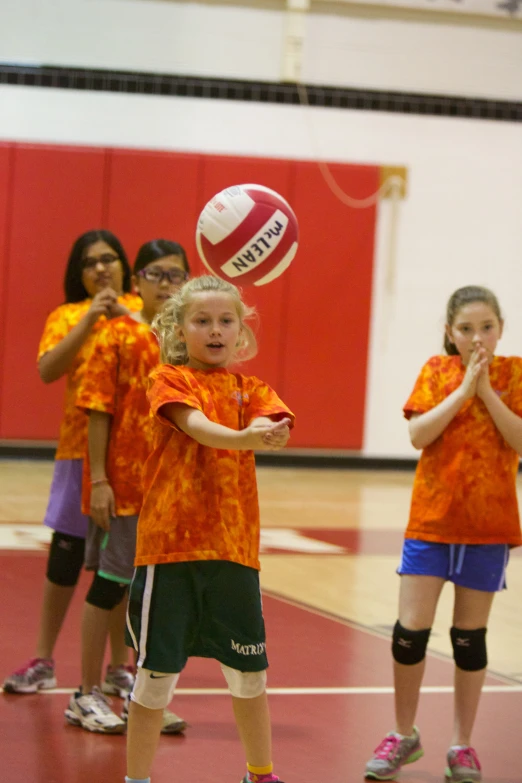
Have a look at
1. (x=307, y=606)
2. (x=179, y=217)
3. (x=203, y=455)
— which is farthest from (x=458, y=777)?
(x=179, y=217)

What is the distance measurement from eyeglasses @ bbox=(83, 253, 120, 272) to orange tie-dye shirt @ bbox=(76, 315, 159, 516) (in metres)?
0.48

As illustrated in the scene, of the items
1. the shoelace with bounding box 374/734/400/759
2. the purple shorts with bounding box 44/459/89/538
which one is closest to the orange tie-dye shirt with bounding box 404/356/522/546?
the shoelace with bounding box 374/734/400/759

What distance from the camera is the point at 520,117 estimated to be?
10609mm

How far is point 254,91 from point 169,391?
7.95 meters

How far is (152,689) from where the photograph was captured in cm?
256

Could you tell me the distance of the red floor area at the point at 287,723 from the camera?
9.78 ft

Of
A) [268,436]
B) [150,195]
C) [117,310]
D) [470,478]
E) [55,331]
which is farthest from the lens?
[150,195]

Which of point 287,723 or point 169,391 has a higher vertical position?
point 169,391

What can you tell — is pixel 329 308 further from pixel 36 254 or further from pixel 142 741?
pixel 142 741

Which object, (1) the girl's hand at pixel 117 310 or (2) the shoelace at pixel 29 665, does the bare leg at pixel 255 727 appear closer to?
(2) the shoelace at pixel 29 665

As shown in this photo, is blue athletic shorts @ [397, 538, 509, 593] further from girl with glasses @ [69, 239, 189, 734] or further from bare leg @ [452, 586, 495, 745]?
girl with glasses @ [69, 239, 189, 734]

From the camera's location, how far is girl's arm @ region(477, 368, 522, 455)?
10.0 ft

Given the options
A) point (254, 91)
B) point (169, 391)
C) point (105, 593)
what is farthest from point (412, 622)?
point (254, 91)

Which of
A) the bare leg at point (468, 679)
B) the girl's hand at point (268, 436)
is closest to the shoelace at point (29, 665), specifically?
the bare leg at point (468, 679)
